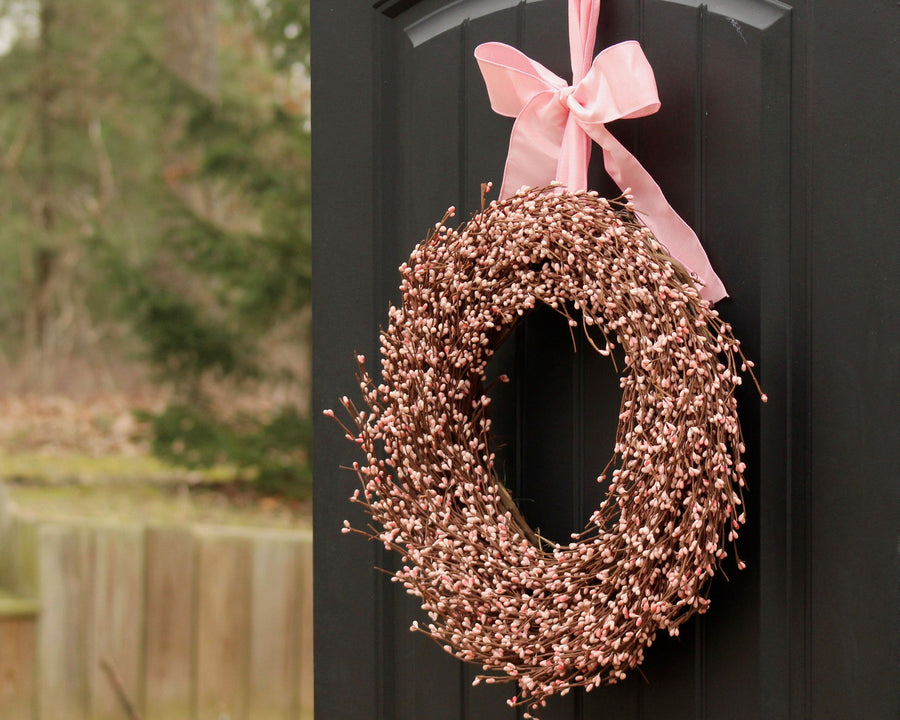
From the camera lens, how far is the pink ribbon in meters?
0.99

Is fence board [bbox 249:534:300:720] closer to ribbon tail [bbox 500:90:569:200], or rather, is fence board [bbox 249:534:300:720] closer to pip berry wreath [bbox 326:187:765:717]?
pip berry wreath [bbox 326:187:765:717]

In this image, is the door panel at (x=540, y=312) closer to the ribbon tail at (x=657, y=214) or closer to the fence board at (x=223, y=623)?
the ribbon tail at (x=657, y=214)

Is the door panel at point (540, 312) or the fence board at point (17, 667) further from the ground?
the door panel at point (540, 312)

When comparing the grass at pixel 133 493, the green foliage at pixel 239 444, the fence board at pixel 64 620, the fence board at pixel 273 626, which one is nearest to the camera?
the fence board at pixel 273 626

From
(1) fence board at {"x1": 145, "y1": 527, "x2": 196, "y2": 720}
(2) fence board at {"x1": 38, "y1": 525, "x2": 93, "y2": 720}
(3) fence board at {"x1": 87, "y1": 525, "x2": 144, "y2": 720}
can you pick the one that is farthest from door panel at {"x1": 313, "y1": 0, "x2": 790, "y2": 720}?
(2) fence board at {"x1": 38, "y1": 525, "x2": 93, "y2": 720}

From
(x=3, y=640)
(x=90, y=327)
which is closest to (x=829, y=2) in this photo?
(x=3, y=640)

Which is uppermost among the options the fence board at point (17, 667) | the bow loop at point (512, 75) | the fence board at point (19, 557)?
the bow loop at point (512, 75)

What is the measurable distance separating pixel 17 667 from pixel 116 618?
0.32 meters

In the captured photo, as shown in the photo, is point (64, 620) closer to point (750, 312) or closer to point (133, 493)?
point (133, 493)

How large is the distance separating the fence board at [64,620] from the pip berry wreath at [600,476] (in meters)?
2.23

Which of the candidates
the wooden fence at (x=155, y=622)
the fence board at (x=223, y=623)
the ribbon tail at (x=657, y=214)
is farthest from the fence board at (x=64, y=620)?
the ribbon tail at (x=657, y=214)

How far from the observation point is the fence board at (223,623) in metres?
2.84

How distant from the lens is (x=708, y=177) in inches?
40.6

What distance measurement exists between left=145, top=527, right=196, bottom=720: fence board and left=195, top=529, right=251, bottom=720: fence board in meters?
0.04
